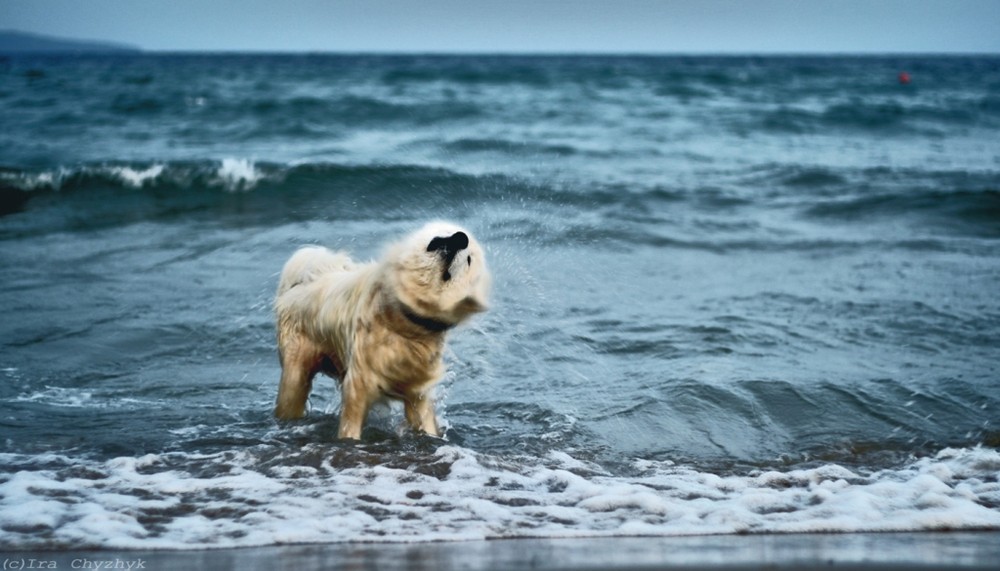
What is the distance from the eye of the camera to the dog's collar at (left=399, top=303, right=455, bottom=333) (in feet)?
15.1

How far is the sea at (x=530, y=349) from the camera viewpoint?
4562 mm

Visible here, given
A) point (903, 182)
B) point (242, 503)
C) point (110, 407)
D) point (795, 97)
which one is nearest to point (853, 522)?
point (242, 503)

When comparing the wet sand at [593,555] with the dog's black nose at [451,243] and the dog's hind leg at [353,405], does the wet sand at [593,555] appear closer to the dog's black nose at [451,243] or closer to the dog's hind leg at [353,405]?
the dog's hind leg at [353,405]

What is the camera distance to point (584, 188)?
15.1m

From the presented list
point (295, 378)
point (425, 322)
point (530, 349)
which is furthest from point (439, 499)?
point (530, 349)

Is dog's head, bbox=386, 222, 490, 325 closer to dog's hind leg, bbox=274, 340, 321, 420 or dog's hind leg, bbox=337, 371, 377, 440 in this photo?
dog's hind leg, bbox=337, 371, 377, 440

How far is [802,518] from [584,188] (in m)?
11.0

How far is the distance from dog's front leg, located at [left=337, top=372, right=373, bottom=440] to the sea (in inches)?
5.0

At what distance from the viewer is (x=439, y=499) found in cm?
461

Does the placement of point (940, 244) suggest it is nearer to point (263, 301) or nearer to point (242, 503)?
point (263, 301)

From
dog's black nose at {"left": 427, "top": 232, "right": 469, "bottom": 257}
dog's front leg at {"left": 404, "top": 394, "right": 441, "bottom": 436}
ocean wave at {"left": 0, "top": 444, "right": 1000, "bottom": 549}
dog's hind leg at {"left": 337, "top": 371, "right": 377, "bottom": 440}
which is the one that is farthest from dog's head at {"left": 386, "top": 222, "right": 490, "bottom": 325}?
ocean wave at {"left": 0, "top": 444, "right": 1000, "bottom": 549}

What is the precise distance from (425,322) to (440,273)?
1.05 feet

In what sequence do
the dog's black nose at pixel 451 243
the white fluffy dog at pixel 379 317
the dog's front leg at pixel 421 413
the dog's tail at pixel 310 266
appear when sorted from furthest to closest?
the dog's tail at pixel 310 266
the dog's front leg at pixel 421 413
the white fluffy dog at pixel 379 317
the dog's black nose at pixel 451 243

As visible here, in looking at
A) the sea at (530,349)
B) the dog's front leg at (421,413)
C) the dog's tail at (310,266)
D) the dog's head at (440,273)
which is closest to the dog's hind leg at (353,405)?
the sea at (530,349)
